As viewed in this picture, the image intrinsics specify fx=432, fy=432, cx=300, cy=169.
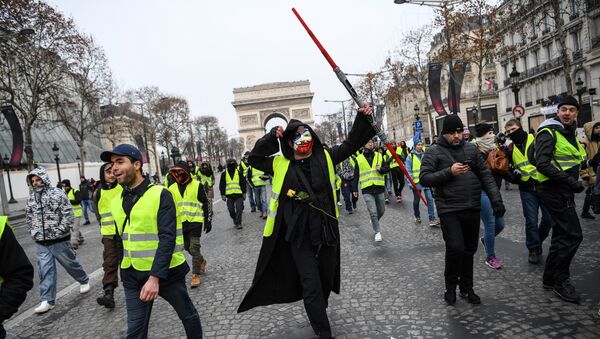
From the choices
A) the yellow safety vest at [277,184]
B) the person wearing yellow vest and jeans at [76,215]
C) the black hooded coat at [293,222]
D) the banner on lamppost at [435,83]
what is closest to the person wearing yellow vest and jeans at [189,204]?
the black hooded coat at [293,222]

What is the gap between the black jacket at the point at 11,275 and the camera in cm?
234

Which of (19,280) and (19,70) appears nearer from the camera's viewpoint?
(19,280)

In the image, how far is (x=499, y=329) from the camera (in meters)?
3.51

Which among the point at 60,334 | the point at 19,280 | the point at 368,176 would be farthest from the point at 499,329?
the point at 368,176

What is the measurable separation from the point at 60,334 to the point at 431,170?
4081 mm

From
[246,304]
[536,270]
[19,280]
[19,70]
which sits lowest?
[536,270]

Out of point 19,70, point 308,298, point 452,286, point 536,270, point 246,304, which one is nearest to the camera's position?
point 308,298

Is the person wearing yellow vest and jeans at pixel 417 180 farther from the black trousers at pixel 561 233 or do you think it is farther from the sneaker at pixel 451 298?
the sneaker at pixel 451 298

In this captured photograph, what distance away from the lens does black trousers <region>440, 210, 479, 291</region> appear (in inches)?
161

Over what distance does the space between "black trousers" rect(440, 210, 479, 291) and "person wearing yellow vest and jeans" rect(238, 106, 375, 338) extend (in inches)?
44.9

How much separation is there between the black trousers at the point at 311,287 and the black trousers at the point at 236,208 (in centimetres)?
711

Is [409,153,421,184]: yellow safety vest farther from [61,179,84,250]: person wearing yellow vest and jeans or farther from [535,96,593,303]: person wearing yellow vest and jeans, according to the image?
[61,179,84,250]: person wearing yellow vest and jeans

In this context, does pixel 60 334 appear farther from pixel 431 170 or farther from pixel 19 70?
pixel 19 70

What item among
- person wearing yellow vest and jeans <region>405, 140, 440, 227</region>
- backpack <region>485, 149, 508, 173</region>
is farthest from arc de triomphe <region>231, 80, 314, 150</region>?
backpack <region>485, 149, 508, 173</region>
